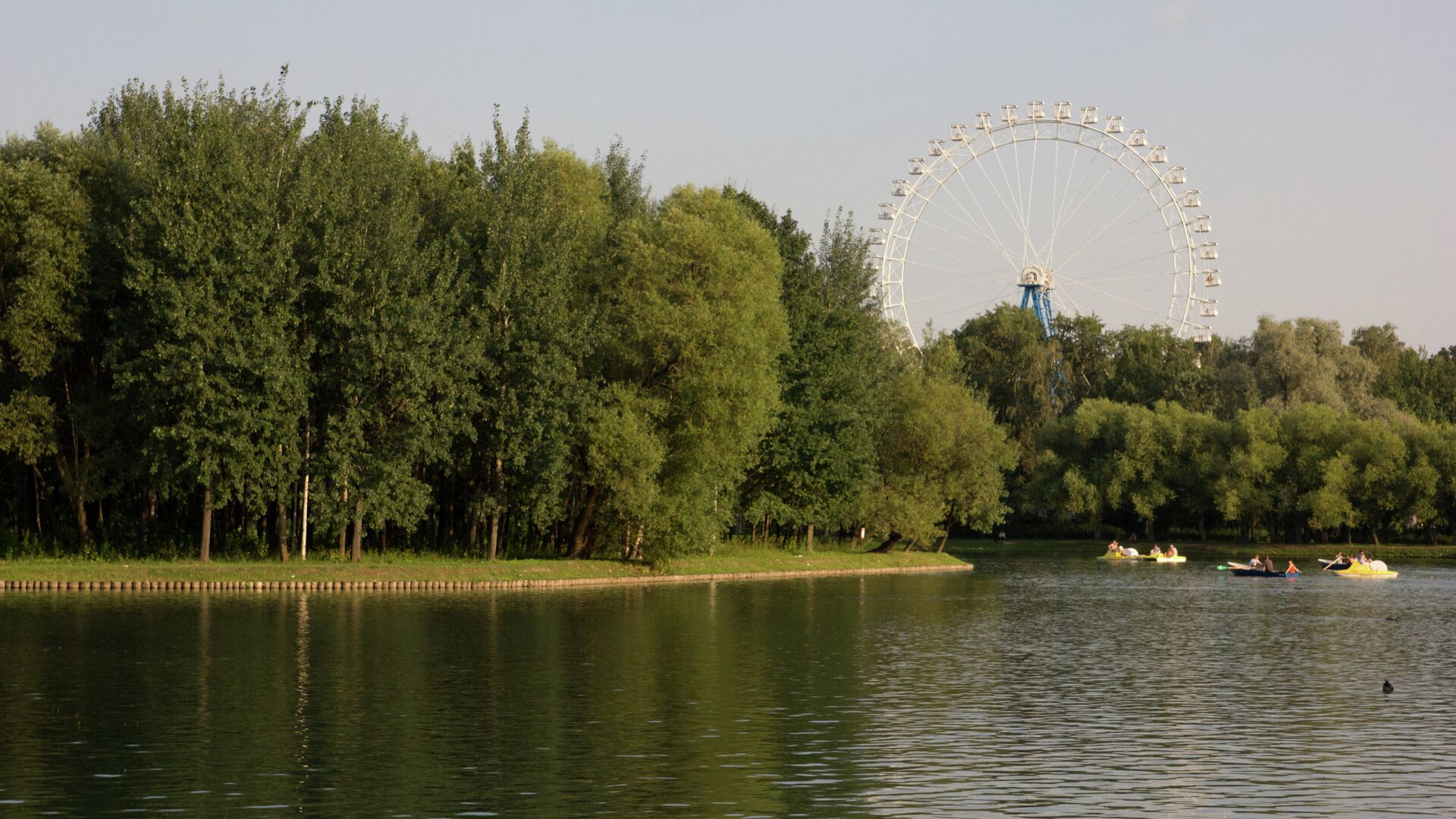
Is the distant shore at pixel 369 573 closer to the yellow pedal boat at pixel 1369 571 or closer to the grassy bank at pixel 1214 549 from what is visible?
the yellow pedal boat at pixel 1369 571

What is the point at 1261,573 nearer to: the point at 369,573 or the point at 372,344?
the point at 369,573

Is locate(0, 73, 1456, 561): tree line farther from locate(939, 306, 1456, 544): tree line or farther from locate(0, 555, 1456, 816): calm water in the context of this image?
locate(939, 306, 1456, 544): tree line

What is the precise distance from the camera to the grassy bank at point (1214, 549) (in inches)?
4208

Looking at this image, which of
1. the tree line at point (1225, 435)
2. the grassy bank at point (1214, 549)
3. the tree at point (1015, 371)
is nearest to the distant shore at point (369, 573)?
the grassy bank at point (1214, 549)

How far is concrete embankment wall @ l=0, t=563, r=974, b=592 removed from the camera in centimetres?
5300

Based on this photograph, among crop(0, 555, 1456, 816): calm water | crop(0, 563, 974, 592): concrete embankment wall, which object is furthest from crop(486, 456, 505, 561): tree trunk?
crop(0, 555, 1456, 816): calm water

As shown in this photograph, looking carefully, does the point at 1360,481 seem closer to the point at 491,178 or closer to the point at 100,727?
the point at 491,178

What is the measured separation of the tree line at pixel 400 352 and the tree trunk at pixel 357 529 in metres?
0.38

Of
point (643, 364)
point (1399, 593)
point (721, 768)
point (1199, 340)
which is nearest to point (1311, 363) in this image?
point (1199, 340)

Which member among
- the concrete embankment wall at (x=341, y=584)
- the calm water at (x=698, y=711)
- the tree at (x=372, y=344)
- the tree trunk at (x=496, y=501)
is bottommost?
the calm water at (x=698, y=711)

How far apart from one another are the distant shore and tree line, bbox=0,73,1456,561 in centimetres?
155

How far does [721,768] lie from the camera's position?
23.2m

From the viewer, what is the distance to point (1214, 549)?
115 meters

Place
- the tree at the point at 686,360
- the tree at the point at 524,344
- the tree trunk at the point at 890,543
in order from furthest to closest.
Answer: the tree trunk at the point at 890,543, the tree at the point at 686,360, the tree at the point at 524,344
